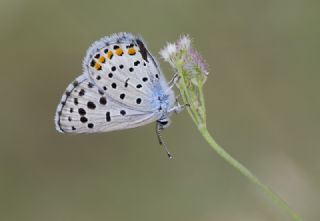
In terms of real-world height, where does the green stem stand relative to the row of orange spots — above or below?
below

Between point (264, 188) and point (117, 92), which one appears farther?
point (117, 92)

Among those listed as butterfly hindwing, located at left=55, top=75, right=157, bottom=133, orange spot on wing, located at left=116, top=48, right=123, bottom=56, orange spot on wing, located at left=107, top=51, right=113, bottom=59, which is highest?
orange spot on wing, located at left=107, top=51, right=113, bottom=59

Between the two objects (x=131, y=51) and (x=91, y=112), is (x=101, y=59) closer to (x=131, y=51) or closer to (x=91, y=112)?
(x=131, y=51)

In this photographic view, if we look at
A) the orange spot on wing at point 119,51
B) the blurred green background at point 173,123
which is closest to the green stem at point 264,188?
the orange spot on wing at point 119,51

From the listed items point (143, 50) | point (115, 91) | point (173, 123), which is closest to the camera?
point (143, 50)

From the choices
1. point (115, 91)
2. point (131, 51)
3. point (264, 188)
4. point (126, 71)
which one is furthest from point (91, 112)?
point (264, 188)

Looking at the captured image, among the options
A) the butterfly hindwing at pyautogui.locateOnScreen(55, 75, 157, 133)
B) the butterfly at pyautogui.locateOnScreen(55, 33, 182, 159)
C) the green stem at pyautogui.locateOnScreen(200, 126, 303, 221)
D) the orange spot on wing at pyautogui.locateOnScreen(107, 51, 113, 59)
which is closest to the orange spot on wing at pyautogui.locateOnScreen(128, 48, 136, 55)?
the butterfly at pyautogui.locateOnScreen(55, 33, 182, 159)

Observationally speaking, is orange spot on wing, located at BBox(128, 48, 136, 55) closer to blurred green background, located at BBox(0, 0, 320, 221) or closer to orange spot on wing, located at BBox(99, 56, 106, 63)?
orange spot on wing, located at BBox(99, 56, 106, 63)

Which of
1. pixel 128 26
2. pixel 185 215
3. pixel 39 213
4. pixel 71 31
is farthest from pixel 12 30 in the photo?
pixel 185 215

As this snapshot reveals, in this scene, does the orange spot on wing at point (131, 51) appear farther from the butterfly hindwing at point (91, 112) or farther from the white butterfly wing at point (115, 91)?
the butterfly hindwing at point (91, 112)
